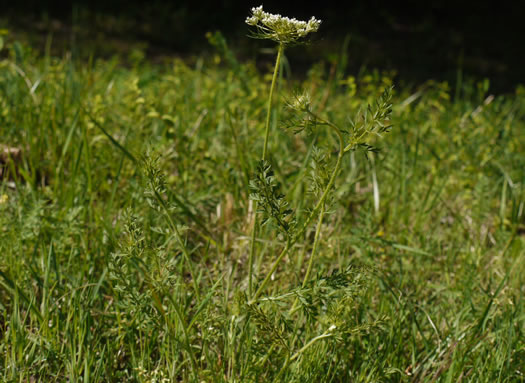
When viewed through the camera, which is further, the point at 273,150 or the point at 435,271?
the point at 273,150

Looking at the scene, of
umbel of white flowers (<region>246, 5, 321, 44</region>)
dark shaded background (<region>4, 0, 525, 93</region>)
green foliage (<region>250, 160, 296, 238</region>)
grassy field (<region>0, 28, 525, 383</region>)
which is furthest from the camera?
dark shaded background (<region>4, 0, 525, 93</region>)

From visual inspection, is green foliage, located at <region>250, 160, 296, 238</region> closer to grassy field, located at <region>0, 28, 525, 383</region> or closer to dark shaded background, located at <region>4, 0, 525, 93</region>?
grassy field, located at <region>0, 28, 525, 383</region>

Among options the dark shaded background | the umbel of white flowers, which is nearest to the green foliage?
the umbel of white flowers

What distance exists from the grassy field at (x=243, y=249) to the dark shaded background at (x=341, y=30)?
277 centimetres

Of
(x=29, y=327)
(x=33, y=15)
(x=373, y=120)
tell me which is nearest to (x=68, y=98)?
(x=29, y=327)

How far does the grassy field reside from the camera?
52.9 inches

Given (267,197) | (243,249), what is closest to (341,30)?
(243,249)

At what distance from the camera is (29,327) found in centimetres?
162

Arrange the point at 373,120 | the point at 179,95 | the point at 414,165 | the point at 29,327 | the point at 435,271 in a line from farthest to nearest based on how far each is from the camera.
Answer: the point at 179,95, the point at 414,165, the point at 435,271, the point at 29,327, the point at 373,120

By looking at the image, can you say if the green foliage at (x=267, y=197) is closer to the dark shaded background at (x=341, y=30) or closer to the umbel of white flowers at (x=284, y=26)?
the umbel of white flowers at (x=284, y=26)

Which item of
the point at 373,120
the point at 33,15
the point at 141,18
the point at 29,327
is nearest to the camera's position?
the point at 373,120

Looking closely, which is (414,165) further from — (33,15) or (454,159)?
(33,15)

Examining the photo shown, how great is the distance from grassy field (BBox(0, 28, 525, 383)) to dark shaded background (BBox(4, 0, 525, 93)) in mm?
2774

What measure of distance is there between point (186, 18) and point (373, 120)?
232 inches
